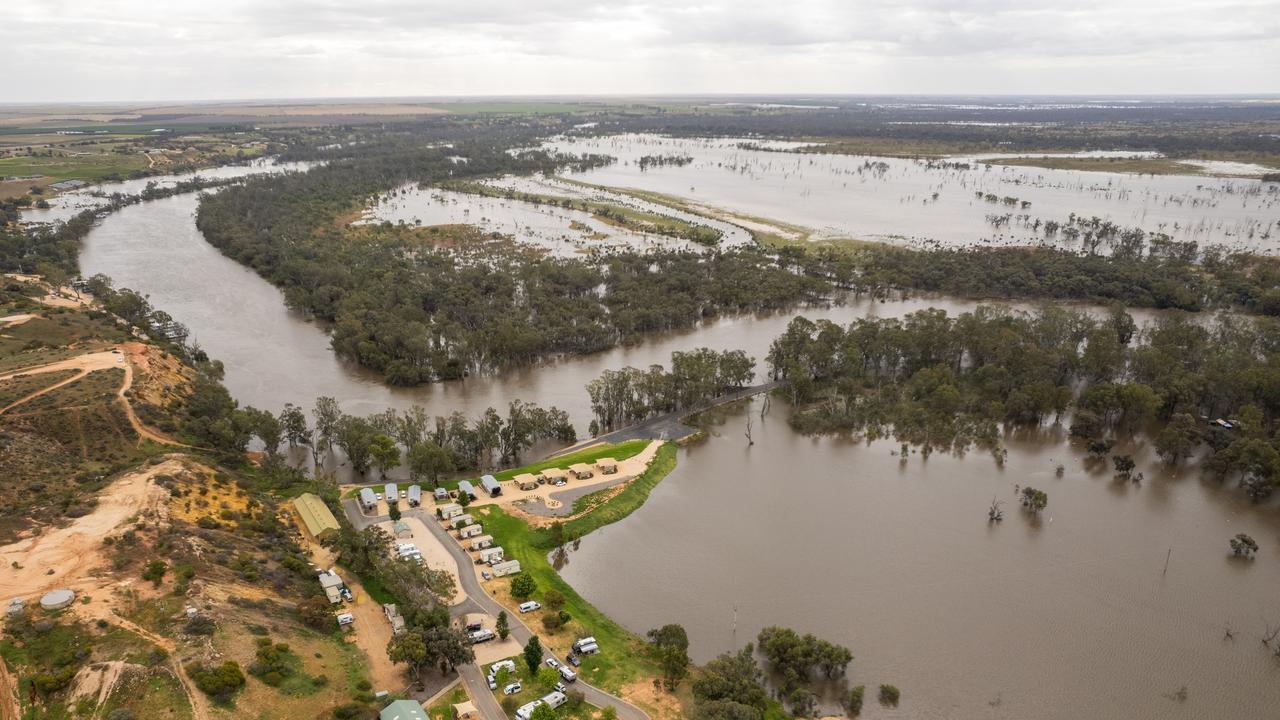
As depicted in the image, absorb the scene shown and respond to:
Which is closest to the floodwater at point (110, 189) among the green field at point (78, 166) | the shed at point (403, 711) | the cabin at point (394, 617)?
the green field at point (78, 166)

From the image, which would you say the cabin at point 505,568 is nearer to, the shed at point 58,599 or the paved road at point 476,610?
the paved road at point 476,610

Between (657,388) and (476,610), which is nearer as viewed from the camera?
(476,610)

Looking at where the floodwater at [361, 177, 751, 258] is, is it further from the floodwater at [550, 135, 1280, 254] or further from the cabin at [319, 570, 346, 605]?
the cabin at [319, 570, 346, 605]

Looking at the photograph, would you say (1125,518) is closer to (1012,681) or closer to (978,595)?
(978,595)

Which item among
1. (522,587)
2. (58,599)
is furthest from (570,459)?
(58,599)

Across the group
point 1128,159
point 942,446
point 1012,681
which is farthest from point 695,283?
point 1128,159

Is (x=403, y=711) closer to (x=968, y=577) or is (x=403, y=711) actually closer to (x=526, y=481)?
(x=526, y=481)
